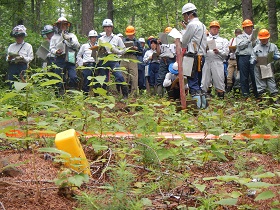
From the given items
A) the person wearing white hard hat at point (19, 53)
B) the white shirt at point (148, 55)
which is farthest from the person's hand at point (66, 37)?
the white shirt at point (148, 55)

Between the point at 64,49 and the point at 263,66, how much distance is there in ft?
15.6

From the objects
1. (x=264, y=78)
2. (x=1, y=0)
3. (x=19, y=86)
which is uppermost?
(x=1, y=0)

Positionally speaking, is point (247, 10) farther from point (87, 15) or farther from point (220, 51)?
point (87, 15)

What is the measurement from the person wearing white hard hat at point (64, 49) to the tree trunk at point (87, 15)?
625cm

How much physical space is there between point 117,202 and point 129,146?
6.31ft

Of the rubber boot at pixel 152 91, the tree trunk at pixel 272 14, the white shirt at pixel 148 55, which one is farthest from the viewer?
the white shirt at pixel 148 55

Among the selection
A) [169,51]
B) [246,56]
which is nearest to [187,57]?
[246,56]

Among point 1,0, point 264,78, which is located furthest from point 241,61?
point 1,0

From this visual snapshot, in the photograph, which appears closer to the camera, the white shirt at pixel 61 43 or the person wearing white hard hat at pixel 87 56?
the white shirt at pixel 61 43

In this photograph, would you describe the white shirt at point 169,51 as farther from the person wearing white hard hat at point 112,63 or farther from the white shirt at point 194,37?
the white shirt at point 194,37

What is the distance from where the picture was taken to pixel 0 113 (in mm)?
5289

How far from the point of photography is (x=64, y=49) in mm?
12578

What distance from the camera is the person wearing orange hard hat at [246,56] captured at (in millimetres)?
13531

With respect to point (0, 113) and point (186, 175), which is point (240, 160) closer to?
point (186, 175)
